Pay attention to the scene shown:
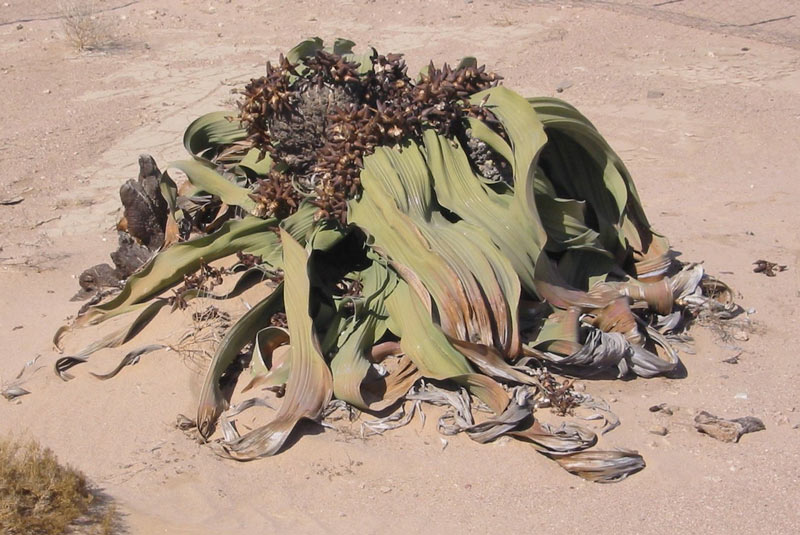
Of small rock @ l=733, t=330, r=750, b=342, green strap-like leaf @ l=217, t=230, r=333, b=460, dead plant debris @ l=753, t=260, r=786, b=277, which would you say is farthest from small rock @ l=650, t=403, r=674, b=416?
dead plant debris @ l=753, t=260, r=786, b=277

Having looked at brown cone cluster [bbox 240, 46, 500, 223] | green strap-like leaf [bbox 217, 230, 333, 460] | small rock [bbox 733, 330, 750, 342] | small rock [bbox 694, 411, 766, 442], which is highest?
brown cone cluster [bbox 240, 46, 500, 223]

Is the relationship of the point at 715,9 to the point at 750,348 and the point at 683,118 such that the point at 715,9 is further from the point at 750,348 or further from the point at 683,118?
the point at 750,348

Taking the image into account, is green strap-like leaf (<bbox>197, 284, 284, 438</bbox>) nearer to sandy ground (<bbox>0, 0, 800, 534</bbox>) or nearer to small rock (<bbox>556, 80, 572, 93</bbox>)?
sandy ground (<bbox>0, 0, 800, 534</bbox>)

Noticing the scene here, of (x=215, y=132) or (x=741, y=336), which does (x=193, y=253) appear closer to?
(x=215, y=132)

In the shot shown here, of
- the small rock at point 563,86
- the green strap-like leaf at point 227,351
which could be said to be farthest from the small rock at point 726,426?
the small rock at point 563,86

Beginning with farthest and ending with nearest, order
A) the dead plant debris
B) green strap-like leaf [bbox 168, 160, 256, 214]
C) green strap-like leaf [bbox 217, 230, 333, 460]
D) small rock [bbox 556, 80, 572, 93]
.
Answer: small rock [bbox 556, 80, 572, 93] < the dead plant debris < green strap-like leaf [bbox 168, 160, 256, 214] < green strap-like leaf [bbox 217, 230, 333, 460]

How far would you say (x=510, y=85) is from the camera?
707cm

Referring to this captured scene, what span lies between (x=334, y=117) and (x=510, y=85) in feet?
12.7

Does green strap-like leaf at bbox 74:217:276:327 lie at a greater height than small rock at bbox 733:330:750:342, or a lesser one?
greater

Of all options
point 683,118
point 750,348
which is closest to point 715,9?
point 683,118

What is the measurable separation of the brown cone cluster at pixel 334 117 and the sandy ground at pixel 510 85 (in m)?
0.71

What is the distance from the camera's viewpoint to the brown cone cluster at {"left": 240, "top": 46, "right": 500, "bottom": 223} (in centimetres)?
340

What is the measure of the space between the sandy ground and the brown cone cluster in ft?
2.33

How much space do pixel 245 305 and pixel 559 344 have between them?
115cm
